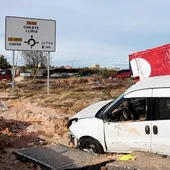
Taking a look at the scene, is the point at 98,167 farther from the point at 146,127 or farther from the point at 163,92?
the point at 163,92

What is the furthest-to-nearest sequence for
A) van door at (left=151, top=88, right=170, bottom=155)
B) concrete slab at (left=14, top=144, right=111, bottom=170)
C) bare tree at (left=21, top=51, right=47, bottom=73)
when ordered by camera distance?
bare tree at (left=21, top=51, right=47, bottom=73) → van door at (left=151, top=88, right=170, bottom=155) → concrete slab at (left=14, top=144, right=111, bottom=170)

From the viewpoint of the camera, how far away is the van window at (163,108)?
6383 mm

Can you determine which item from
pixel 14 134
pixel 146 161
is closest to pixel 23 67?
pixel 14 134

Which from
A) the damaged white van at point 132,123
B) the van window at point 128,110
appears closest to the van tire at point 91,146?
the damaged white van at point 132,123

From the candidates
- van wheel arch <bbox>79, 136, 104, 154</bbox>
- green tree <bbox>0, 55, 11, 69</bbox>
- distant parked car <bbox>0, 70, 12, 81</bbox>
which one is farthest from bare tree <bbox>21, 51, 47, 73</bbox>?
van wheel arch <bbox>79, 136, 104, 154</bbox>

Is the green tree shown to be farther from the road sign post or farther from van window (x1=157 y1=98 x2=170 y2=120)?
van window (x1=157 y1=98 x2=170 y2=120)

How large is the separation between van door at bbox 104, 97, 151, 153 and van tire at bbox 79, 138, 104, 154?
0.20 m

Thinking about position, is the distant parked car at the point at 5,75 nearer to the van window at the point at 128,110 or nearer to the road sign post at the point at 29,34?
the road sign post at the point at 29,34

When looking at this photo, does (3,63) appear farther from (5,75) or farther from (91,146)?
(91,146)

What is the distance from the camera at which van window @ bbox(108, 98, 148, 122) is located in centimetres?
691

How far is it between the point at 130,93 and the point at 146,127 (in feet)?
2.53

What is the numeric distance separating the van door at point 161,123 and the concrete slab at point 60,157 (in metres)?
1.05

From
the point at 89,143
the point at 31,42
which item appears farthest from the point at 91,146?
the point at 31,42

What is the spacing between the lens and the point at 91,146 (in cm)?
726
